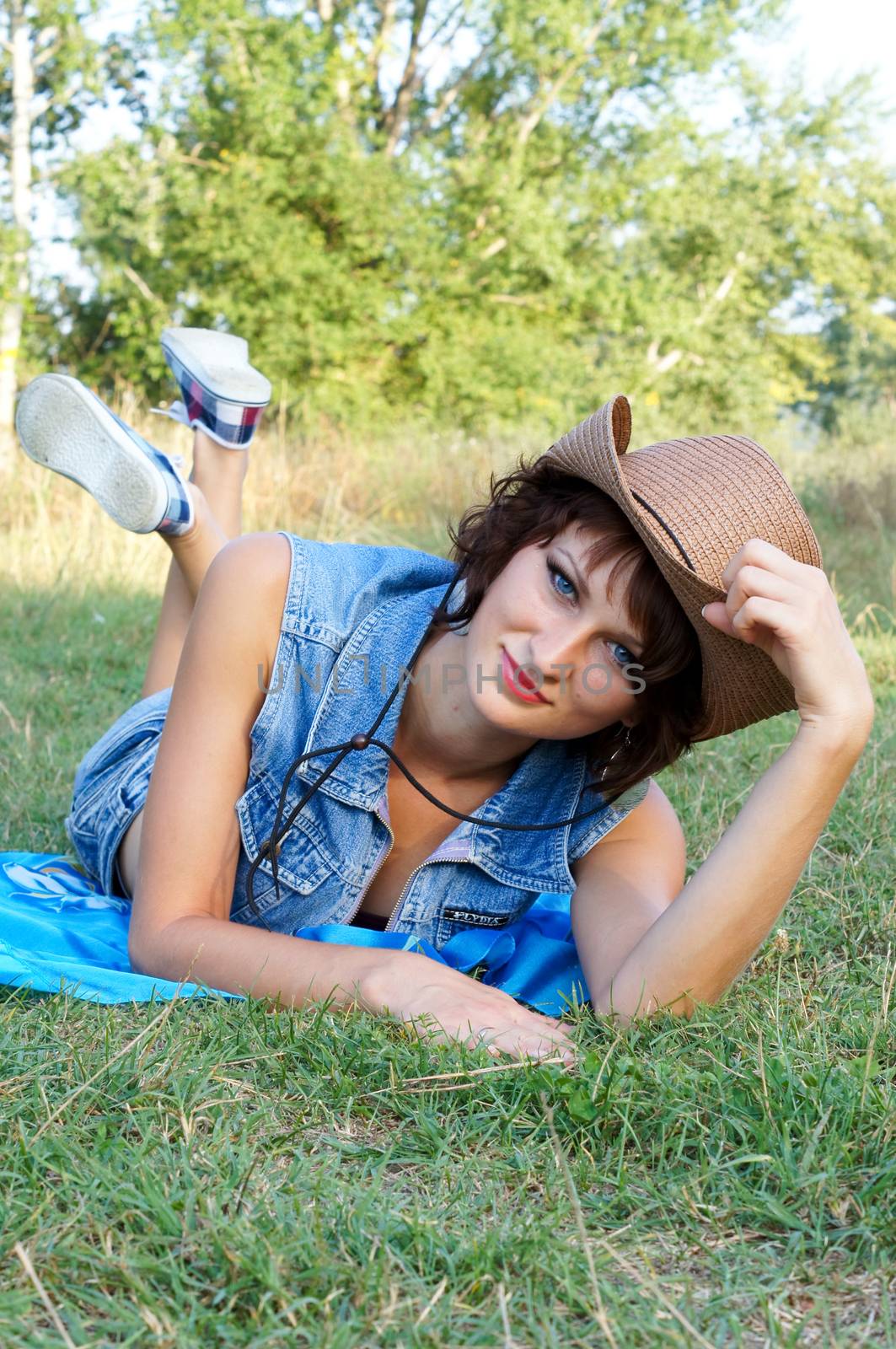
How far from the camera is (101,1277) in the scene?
1.37m

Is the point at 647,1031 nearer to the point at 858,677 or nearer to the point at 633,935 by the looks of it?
the point at 633,935

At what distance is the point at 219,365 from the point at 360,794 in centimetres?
196

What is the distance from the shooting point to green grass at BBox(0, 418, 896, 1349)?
4.41 feet

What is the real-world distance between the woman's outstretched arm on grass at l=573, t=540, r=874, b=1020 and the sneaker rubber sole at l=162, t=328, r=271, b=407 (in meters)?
2.09

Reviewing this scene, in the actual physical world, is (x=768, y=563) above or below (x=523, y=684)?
above

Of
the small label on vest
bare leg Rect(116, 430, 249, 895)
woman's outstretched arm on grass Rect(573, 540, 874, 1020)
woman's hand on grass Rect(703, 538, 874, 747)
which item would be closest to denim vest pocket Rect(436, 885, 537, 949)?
the small label on vest

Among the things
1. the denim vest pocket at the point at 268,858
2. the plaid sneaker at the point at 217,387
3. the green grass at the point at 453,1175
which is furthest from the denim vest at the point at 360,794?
the plaid sneaker at the point at 217,387

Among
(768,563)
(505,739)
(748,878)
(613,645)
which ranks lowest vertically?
(505,739)

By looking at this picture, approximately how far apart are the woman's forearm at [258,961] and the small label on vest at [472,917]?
1.56ft

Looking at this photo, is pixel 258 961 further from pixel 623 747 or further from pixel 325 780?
pixel 623 747

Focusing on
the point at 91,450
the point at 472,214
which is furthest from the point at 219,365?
the point at 472,214

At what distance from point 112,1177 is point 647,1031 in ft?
3.04

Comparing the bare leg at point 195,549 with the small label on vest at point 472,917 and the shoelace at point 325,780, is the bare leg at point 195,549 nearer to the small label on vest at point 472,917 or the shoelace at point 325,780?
the shoelace at point 325,780

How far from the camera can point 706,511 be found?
2.07m
